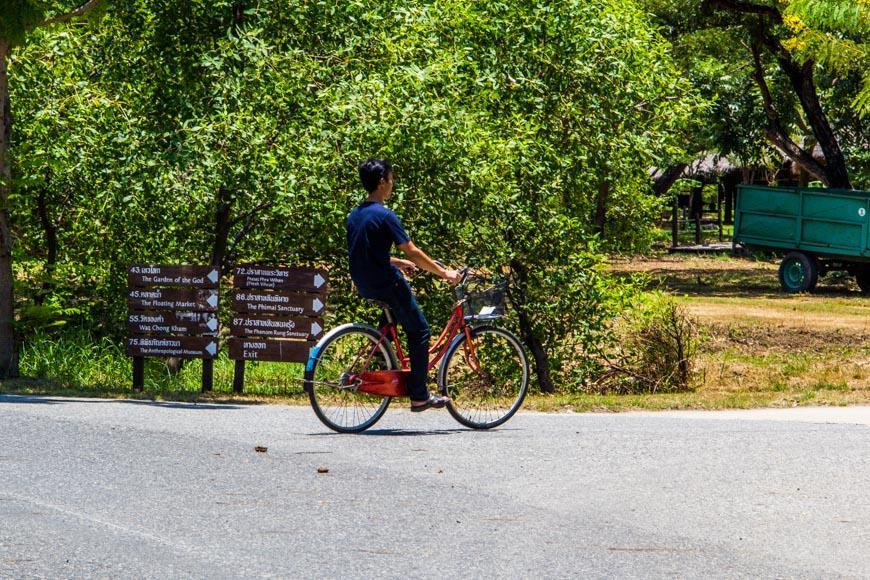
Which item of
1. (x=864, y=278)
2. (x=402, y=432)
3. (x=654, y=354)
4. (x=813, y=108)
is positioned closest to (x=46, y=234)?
(x=654, y=354)

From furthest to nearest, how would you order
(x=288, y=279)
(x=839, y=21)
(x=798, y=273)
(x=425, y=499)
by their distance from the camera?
(x=798, y=273)
(x=839, y=21)
(x=288, y=279)
(x=425, y=499)

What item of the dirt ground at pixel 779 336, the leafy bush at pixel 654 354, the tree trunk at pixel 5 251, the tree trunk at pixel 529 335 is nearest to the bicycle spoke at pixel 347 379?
the dirt ground at pixel 779 336

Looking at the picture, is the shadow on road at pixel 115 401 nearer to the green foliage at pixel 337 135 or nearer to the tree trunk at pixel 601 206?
the green foliage at pixel 337 135

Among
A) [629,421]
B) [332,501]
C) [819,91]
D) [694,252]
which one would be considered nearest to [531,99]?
[629,421]

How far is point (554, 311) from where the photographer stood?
15578 millimetres

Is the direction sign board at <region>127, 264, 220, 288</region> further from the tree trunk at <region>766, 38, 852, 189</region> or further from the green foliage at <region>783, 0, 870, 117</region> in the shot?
the tree trunk at <region>766, 38, 852, 189</region>

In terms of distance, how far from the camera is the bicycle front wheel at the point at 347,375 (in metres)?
9.54

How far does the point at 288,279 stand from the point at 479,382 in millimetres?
3046

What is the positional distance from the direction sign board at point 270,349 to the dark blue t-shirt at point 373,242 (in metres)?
3.30

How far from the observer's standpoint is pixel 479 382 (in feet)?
33.3

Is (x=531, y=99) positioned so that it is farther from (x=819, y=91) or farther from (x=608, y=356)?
(x=819, y=91)

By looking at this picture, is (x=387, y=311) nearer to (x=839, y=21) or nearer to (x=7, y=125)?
(x=7, y=125)

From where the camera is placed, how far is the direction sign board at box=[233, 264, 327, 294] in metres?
12.5

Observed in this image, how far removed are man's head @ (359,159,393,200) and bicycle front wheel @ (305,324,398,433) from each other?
3.17 ft
